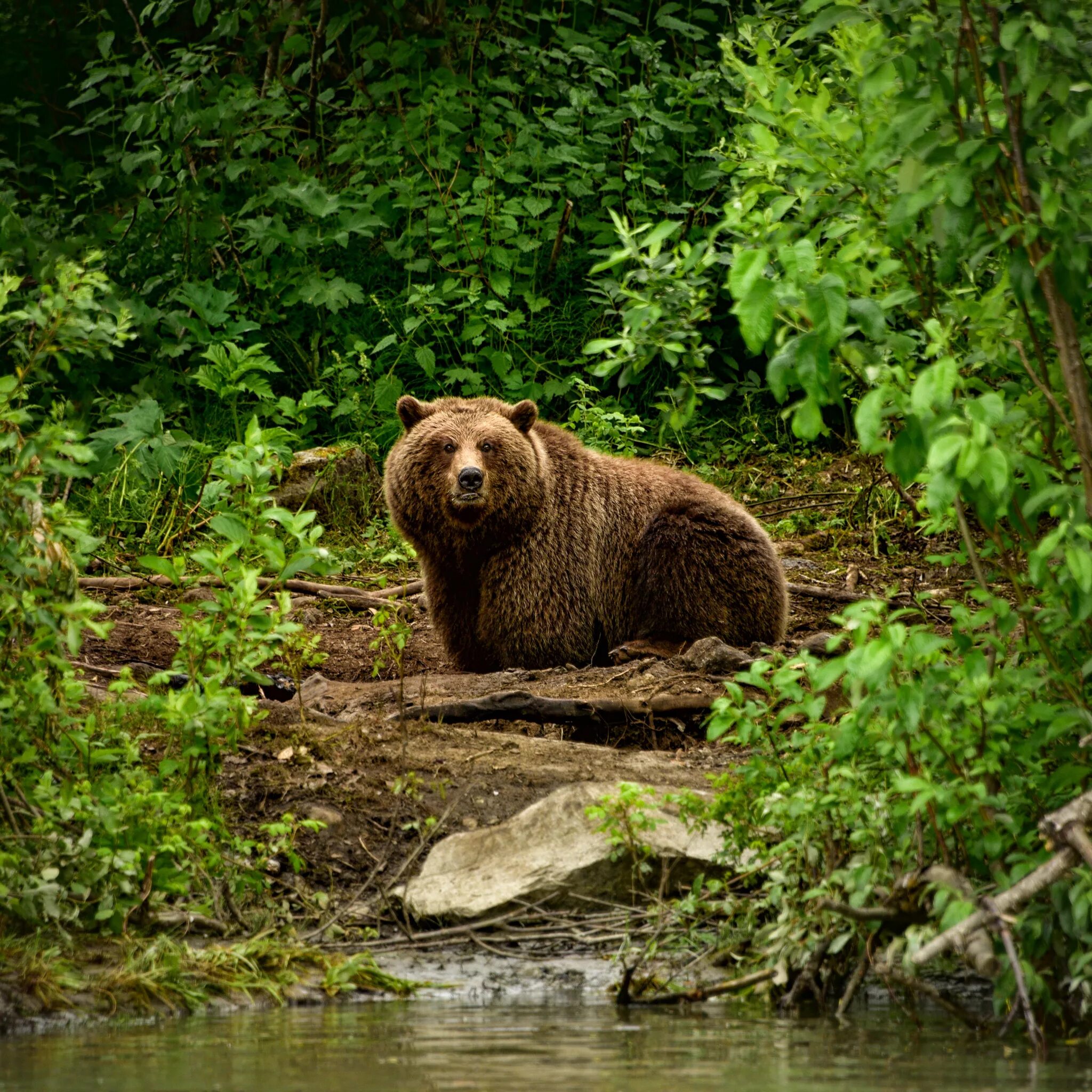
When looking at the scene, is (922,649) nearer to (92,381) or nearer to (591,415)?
(591,415)

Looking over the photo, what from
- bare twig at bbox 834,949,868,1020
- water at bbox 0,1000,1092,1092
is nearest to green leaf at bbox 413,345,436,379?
water at bbox 0,1000,1092,1092

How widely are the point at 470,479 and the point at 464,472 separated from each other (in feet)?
0.14

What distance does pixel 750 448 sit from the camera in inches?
456

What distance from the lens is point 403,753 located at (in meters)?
5.54

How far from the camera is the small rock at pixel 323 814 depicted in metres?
5.07

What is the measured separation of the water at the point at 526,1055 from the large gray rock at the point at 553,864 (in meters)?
0.60

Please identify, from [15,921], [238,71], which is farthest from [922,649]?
[238,71]

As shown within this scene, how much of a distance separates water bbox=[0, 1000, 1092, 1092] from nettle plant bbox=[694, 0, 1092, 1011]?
0.80 ft

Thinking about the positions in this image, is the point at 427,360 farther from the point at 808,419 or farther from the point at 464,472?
the point at 808,419

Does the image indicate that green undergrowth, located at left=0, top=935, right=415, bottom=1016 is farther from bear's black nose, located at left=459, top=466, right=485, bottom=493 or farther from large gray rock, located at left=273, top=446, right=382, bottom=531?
large gray rock, located at left=273, top=446, right=382, bottom=531

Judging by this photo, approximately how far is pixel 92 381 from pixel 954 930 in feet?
28.0

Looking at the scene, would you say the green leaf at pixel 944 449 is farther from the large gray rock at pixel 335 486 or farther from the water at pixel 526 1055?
the large gray rock at pixel 335 486

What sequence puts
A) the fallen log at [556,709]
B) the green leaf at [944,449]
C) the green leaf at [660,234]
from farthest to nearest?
the fallen log at [556,709]
the green leaf at [660,234]
the green leaf at [944,449]

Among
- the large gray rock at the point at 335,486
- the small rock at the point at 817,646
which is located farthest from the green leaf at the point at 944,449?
the large gray rock at the point at 335,486
